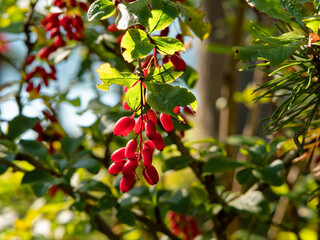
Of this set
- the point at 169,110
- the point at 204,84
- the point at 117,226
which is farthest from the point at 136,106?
the point at 204,84

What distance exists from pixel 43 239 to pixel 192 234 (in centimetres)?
44

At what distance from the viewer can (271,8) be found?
549mm

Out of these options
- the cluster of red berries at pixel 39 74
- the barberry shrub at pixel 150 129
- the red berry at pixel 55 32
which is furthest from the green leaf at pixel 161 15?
the cluster of red berries at pixel 39 74

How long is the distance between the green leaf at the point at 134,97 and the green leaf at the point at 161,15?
8cm

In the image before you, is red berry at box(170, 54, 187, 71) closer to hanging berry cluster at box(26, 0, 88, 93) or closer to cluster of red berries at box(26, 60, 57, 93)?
hanging berry cluster at box(26, 0, 88, 93)

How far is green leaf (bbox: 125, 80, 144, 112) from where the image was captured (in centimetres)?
53

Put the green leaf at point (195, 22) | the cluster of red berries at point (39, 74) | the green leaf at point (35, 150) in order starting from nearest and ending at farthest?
the green leaf at point (195, 22) → the green leaf at point (35, 150) → the cluster of red berries at point (39, 74)

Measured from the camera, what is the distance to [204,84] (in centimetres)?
229

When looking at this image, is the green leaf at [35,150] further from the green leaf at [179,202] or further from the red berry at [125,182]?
the red berry at [125,182]

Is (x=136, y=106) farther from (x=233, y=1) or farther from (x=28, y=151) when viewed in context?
(x=233, y=1)

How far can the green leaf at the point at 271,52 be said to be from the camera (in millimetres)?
477

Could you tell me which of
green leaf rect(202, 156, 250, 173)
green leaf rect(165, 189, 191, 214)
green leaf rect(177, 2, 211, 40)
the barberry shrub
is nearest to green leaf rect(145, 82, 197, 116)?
the barberry shrub

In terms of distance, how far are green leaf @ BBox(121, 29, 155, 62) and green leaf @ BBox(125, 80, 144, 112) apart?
0.15ft

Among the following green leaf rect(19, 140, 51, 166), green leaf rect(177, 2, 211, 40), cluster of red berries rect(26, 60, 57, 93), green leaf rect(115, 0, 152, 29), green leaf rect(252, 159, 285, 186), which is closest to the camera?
green leaf rect(115, 0, 152, 29)
